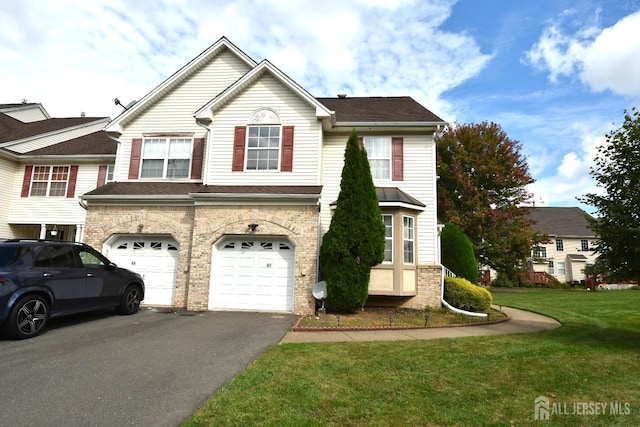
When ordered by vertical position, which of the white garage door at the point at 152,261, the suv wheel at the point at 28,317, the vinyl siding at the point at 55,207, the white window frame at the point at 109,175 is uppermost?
the white window frame at the point at 109,175

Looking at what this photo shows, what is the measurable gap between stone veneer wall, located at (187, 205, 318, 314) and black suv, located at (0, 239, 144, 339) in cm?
238

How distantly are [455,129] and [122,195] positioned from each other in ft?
76.4

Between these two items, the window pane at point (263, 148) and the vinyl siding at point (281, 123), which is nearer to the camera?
the vinyl siding at point (281, 123)

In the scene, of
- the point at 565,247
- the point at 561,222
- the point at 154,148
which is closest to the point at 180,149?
the point at 154,148

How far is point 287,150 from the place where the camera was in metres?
12.5

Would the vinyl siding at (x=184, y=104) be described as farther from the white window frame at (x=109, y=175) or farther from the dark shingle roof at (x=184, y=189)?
the white window frame at (x=109, y=175)

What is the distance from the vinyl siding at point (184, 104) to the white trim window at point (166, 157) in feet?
1.49

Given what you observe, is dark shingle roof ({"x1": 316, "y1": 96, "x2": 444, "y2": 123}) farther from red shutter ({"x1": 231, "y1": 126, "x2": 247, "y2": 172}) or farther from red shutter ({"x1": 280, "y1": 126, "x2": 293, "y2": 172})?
red shutter ({"x1": 231, "y1": 126, "x2": 247, "y2": 172})

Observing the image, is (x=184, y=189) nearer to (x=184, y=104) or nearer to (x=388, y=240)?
(x=184, y=104)

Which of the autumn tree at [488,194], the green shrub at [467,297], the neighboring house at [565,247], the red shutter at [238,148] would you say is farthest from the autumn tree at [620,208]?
the neighboring house at [565,247]

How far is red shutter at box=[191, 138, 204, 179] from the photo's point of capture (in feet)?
44.7

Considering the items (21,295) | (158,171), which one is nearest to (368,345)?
(21,295)

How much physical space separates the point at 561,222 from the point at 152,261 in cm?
4286

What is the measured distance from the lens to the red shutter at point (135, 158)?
13852mm
